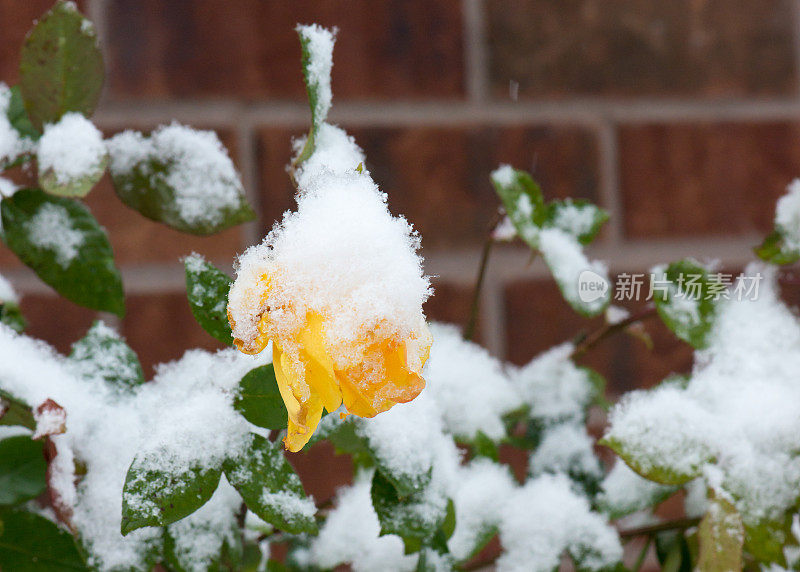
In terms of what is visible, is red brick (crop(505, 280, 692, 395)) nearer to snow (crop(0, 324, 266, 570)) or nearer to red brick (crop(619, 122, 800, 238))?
red brick (crop(619, 122, 800, 238))

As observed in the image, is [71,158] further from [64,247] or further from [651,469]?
[651,469]

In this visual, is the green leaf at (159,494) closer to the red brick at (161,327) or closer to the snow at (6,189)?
the snow at (6,189)

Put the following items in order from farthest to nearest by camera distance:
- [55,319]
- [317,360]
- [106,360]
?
[55,319]
[106,360]
[317,360]

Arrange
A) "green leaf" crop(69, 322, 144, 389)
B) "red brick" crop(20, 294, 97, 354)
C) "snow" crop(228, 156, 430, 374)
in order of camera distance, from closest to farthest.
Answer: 1. "snow" crop(228, 156, 430, 374)
2. "green leaf" crop(69, 322, 144, 389)
3. "red brick" crop(20, 294, 97, 354)

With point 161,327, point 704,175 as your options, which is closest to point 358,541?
point 161,327

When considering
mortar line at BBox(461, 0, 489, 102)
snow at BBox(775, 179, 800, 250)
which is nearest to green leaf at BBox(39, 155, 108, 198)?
snow at BBox(775, 179, 800, 250)

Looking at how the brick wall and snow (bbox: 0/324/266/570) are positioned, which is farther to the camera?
the brick wall

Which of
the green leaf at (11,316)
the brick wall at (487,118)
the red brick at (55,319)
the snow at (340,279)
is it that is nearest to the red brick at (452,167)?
the brick wall at (487,118)
